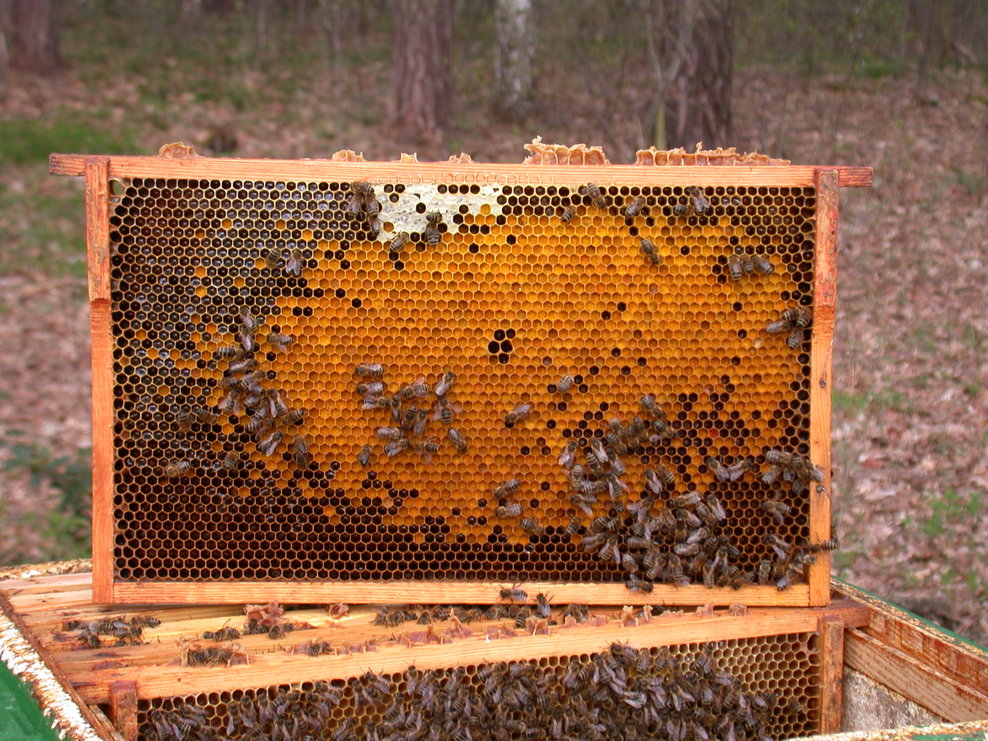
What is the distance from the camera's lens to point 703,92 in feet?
35.9

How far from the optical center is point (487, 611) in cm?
368

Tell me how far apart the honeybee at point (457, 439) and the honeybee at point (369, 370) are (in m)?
0.37

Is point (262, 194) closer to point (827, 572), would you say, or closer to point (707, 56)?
point (827, 572)

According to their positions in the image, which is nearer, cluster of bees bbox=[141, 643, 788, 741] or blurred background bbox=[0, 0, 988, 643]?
cluster of bees bbox=[141, 643, 788, 741]

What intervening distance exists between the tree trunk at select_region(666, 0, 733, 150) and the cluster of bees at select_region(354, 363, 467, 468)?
27.0 feet

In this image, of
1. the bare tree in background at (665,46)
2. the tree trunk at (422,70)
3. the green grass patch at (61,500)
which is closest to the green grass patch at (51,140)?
the tree trunk at (422,70)

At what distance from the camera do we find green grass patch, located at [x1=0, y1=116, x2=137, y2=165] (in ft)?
44.0

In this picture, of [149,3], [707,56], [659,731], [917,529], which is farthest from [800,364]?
[149,3]

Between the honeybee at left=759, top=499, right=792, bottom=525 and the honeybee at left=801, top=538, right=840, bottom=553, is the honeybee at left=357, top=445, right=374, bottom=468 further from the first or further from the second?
the honeybee at left=801, top=538, right=840, bottom=553

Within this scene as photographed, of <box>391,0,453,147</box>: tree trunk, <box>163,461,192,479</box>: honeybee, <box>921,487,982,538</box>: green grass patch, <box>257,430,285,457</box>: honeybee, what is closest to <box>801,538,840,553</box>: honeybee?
<box>257,430,285,457</box>: honeybee

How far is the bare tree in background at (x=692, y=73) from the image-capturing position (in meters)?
10.9

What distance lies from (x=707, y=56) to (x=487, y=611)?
9.23 m

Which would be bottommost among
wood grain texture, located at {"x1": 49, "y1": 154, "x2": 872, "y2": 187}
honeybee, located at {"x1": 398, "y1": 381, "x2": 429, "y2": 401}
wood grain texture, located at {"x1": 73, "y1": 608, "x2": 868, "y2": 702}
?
wood grain texture, located at {"x1": 73, "y1": 608, "x2": 868, "y2": 702}

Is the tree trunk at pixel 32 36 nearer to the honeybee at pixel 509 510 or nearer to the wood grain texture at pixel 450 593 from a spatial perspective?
the wood grain texture at pixel 450 593
